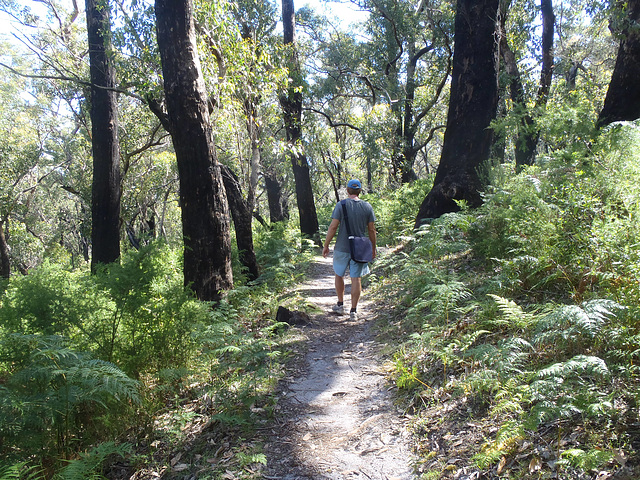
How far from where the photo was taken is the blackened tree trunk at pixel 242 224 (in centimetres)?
843

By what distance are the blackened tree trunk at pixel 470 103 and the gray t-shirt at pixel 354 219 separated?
2.18 m

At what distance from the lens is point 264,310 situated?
22.3ft

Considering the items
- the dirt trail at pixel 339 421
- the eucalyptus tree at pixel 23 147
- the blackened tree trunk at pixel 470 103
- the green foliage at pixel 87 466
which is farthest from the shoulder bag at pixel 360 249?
the eucalyptus tree at pixel 23 147

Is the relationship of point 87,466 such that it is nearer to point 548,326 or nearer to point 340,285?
→ point 548,326

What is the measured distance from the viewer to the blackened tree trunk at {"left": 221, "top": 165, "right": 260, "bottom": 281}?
843 cm

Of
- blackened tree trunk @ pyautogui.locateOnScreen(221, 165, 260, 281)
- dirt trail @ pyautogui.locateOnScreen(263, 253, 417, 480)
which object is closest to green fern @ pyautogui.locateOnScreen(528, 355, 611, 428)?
dirt trail @ pyautogui.locateOnScreen(263, 253, 417, 480)

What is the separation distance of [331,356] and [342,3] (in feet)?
60.0

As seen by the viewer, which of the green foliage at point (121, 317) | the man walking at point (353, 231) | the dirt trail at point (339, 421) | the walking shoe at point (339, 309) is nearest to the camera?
the dirt trail at point (339, 421)

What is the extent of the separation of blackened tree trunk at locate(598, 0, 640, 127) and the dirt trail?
16.9 feet

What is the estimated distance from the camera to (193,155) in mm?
6250

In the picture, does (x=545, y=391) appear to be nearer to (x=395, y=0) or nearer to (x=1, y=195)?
(x=395, y=0)

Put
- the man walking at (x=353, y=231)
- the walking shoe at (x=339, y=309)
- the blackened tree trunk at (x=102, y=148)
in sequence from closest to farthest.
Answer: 1. the man walking at (x=353, y=231)
2. the walking shoe at (x=339, y=309)
3. the blackened tree trunk at (x=102, y=148)

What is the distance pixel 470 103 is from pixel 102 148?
8.26 metres

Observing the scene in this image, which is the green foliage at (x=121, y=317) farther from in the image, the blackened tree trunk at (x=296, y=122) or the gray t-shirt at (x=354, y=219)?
the blackened tree trunk at (x=296, y=122)
